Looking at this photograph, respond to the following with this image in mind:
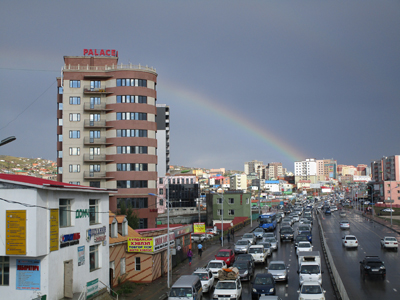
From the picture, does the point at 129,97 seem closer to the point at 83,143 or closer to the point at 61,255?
the point at 83,143

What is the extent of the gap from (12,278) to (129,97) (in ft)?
166

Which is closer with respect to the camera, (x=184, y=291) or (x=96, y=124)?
(x=184, y=291)

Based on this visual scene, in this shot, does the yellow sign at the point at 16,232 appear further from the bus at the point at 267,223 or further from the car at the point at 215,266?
the bus at the point at 267,223

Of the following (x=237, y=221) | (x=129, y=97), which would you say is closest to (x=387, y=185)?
(x=237, y=221)

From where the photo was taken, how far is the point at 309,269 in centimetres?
3017

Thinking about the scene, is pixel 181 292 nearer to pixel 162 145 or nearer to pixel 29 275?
pixel 29 275

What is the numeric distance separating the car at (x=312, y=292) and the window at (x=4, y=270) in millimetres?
16307

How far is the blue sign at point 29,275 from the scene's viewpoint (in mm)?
22203

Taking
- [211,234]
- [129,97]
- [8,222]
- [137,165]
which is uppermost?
[129,97]

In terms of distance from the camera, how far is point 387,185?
556ft

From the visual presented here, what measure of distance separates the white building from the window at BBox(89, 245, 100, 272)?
1644 mm

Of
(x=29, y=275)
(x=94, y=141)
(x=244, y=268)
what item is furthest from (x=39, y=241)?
(x=94, y=141)

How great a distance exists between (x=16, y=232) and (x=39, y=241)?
1.25 m

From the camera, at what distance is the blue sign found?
72.8 feet
